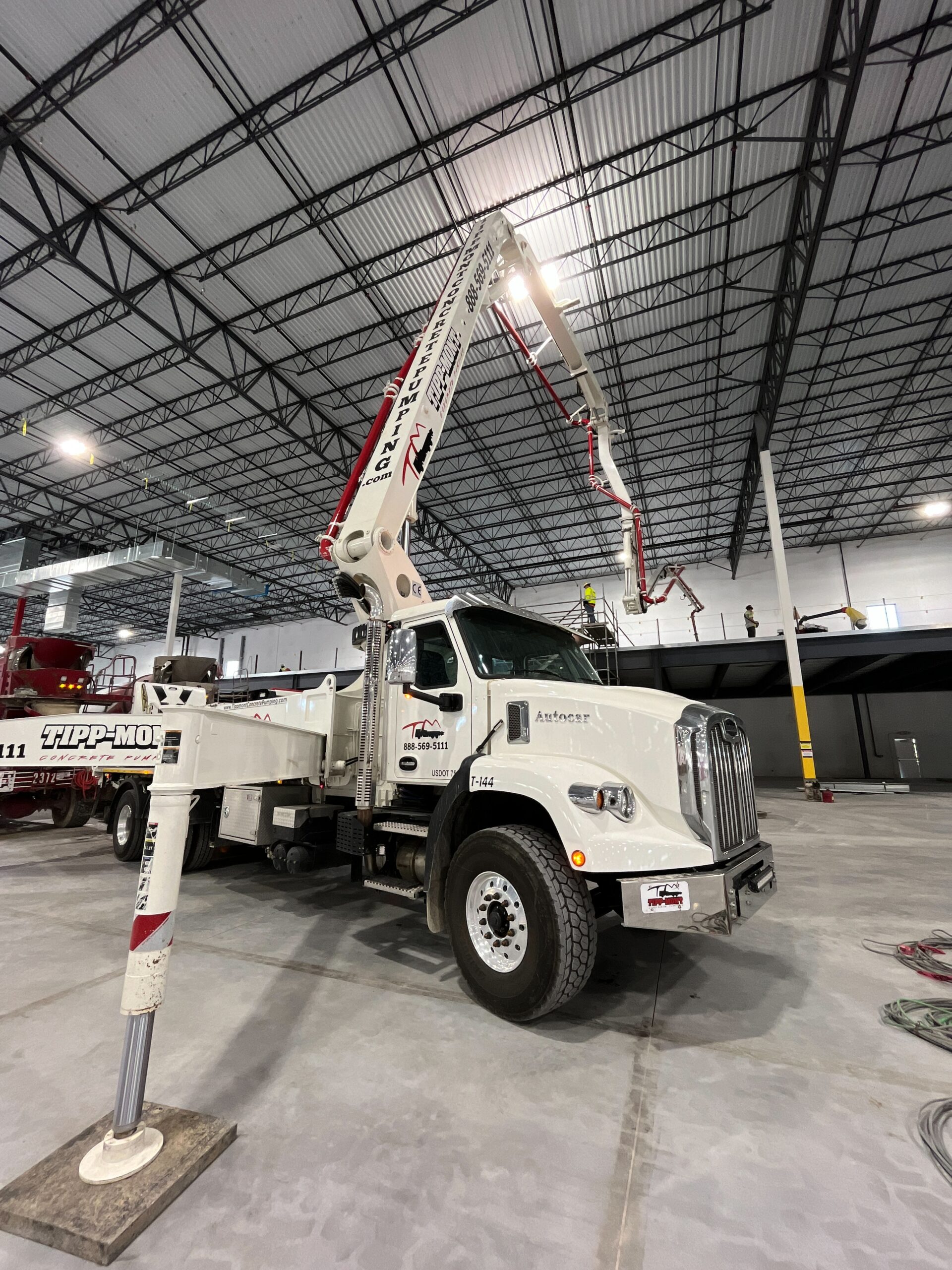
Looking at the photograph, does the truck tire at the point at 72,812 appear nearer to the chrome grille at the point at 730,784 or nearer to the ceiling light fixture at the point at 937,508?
the chrome grille at the point at 730,784

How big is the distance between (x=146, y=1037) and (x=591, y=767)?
2.41 metres

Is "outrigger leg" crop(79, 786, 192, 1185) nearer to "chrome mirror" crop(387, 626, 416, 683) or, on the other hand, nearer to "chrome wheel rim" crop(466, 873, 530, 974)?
"chrome wheel rim" crop(466, 873, 530, 974)

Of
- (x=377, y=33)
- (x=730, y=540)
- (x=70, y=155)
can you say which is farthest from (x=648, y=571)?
(x=70, y=155)

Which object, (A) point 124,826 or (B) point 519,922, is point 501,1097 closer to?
(B) point 519,922

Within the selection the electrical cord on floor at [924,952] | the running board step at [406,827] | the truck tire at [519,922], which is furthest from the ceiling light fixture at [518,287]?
the electrical cord on floor at [924,952]

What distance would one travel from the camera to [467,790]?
3576 mm

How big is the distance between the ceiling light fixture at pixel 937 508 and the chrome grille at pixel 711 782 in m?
25.1

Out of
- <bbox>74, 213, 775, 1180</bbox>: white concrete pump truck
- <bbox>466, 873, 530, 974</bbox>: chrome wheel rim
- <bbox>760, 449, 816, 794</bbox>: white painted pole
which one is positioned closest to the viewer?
<bbox>74, 213, 775, 1180</bbox>: white concrete pump truck

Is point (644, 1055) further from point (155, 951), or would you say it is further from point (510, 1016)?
point (155, 951)

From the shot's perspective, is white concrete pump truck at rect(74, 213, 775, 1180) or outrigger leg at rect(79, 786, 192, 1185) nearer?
outrigger leg at rect(79, 786, 192, 1185)

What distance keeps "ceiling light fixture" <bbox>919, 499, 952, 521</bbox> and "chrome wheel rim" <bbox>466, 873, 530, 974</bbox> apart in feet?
86.9

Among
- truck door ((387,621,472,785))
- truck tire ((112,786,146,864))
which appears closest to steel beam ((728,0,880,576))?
truck door ((387,621,472,785))

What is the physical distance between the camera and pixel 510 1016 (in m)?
3.06

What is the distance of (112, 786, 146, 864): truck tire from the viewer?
695 centimetres
